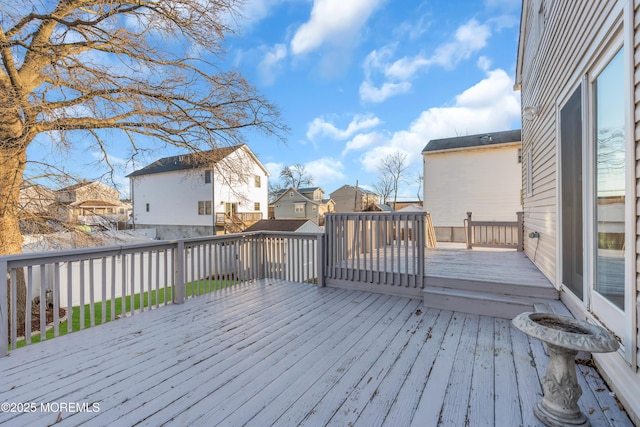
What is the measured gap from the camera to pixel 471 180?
13688 mm

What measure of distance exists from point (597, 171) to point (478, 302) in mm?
1935

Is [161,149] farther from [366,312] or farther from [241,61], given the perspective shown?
[366,312]

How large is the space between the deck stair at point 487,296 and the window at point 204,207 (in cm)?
1932

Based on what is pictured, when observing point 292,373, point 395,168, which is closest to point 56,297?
point 292,373

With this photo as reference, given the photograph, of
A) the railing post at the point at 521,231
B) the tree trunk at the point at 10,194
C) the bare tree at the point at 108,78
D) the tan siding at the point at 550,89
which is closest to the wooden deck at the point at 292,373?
the tan siding at the point at 550,89

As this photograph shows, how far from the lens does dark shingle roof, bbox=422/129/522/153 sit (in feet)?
43.4

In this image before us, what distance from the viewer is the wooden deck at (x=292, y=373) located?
1778 millimetres

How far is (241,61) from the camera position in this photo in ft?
24.3

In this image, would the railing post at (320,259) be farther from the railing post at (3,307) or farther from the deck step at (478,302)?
the railing post at (3,307)

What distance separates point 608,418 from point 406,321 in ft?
5.94

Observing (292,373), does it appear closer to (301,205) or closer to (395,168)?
(395,168)

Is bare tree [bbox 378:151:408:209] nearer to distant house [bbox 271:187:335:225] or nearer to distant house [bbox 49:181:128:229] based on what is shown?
distant house [bbox 271:187:335:225]

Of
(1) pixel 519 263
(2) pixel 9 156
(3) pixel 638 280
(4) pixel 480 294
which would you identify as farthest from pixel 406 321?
(2) pixel 9 156

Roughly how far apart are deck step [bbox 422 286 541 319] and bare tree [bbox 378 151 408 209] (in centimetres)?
2527
